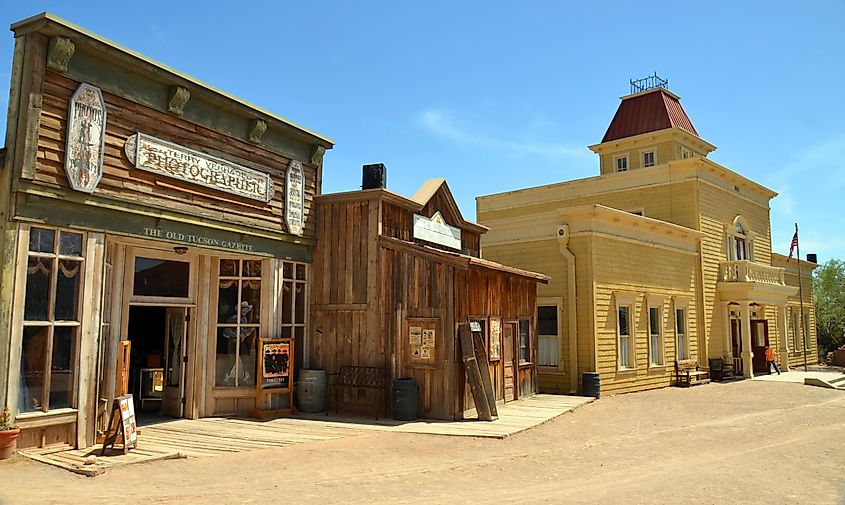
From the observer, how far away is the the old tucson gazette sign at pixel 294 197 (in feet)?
43.8

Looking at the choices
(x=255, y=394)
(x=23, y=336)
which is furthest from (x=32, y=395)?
(x=255, y=394)

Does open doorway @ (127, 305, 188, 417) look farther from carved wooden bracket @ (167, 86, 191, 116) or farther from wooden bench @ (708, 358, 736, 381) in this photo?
wooden bench @ (708, 358, 736, 381)

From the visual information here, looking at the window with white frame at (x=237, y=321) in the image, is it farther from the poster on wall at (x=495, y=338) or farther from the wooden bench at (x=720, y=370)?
the wooden bench at (x=720, y=370)

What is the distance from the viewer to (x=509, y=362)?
15391mm

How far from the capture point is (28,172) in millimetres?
8617

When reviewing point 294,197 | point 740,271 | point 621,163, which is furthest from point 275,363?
point 621,163

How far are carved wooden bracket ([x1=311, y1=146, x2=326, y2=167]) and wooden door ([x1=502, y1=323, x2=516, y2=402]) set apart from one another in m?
5.76

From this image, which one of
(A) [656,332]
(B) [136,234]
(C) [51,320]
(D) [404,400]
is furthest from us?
(A) [656,332]

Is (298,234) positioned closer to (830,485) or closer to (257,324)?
(257,324)

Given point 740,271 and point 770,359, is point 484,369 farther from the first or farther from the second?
point 770,359

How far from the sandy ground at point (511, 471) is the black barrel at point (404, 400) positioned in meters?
1.58

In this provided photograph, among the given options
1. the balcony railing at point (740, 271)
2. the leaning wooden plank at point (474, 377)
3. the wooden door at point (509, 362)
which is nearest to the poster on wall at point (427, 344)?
the leaning wooden plank at point (474, 377)

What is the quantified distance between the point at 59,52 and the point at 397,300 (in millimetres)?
7188

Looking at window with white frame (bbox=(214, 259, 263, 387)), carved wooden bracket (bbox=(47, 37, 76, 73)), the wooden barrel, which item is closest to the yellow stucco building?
the wooden barrel
